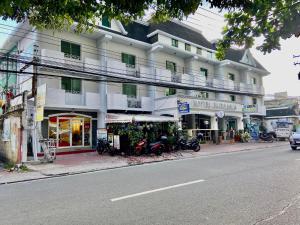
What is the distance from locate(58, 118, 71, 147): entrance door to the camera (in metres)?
18.5

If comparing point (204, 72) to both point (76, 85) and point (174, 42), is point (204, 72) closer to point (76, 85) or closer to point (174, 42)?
point (174, 42)

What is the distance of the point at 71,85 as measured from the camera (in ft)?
62.1

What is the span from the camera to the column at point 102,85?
19.7m

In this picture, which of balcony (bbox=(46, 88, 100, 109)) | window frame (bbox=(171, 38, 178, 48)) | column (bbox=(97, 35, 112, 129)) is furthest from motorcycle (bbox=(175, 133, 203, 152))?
window frame (bbox=(171, 38, 178, 48))

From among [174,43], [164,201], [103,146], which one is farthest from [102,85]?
[164,201]

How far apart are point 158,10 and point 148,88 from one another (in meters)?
19.8

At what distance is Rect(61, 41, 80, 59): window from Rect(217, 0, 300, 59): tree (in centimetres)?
1550

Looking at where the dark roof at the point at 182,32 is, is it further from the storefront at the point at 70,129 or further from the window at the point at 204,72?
the storefront at the point at 70,129

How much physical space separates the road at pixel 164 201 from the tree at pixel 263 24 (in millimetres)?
2893

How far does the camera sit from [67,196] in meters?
6.48

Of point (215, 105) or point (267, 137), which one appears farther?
point (267, 137)

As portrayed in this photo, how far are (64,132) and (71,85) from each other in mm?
3302

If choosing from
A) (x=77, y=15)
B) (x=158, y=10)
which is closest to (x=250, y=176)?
(x=158, y=10)

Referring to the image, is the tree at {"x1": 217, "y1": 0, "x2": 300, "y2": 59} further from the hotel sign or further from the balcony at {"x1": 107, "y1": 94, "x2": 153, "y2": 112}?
the hotel sign
